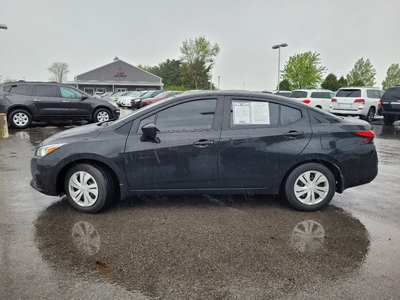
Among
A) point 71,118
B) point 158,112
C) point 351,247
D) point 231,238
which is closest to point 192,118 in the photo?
point 158,112

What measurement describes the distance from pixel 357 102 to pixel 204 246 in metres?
15.2

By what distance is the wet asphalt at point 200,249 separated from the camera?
2.66 m

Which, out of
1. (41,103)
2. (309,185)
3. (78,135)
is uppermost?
(41,103)

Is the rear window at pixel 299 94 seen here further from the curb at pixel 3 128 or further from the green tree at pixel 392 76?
the green tree at pixel 392 76

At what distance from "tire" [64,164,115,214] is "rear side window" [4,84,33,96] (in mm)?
9966

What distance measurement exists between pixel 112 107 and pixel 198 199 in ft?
33.8

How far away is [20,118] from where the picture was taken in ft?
40.8

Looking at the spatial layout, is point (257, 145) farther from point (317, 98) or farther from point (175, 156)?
point (317, 98)

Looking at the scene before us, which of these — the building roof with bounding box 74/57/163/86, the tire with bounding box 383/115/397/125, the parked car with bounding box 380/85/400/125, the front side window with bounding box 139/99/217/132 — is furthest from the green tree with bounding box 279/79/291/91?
the front side window with bounding box 139/99/217/132

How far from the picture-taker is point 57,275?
283cm

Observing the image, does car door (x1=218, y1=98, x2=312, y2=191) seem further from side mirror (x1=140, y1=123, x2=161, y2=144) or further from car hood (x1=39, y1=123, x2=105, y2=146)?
car hood (x1=39, y1=123, x2=105, y2=146)

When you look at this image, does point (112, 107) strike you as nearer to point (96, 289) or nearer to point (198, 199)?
point (198, 199)

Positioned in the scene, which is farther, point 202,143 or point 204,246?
point 202,143

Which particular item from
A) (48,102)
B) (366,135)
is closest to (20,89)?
(48,102)
